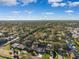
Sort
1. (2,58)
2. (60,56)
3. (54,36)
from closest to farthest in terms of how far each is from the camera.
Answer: (2,58), (60,56), (54,36)

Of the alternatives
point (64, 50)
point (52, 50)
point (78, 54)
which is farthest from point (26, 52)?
point (78, 54)

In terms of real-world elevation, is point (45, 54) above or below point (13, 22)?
below

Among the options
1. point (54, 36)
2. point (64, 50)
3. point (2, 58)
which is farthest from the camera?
point (54, 36)

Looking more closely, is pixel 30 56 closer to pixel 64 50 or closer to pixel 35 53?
pixel 35 53

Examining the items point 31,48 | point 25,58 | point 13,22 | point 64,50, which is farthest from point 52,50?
point 13,22

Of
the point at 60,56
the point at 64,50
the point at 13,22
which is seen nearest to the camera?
the point at 60,56

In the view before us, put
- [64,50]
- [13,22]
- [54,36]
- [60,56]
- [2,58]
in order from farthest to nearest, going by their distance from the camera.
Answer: [13,22] < [54,36] < [64,50] < [60,56] < [2,58]

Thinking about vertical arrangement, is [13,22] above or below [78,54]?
above

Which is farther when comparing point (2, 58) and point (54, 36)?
point (54, 36)

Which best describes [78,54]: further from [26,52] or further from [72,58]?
[26,52]
